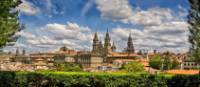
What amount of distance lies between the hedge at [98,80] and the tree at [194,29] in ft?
13.9

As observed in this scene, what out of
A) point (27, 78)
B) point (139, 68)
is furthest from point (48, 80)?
point (139, 68)

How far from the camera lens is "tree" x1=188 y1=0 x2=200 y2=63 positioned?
23625 millimetres

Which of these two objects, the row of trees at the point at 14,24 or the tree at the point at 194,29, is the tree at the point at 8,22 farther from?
the tree at the point at 194,29

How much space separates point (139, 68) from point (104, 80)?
246 feet

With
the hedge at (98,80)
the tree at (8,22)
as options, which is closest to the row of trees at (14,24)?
the tree at (8,22)

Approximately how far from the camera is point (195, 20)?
78.8 ft

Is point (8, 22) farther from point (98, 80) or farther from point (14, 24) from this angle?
point (98, 80)

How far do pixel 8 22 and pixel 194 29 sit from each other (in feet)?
35.7

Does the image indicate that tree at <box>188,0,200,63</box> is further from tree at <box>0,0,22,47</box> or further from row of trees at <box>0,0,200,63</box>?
tree at <box>0,0,22,47</box>

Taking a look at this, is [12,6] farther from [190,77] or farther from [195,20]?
[190,77]

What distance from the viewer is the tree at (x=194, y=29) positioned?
77.5 feet

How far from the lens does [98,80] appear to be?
29734 millimetres

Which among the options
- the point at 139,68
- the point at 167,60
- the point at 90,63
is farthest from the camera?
the point at 90,63

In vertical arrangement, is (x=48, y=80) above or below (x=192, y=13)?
below
